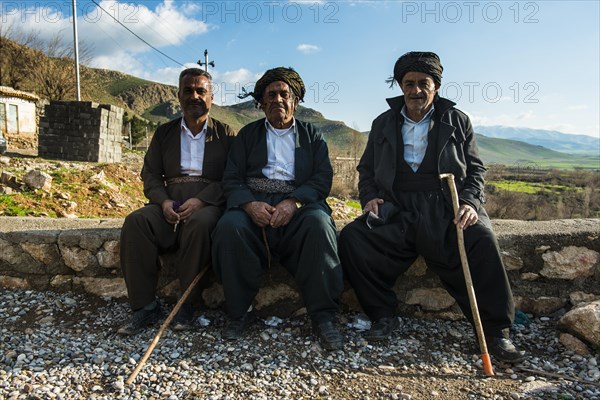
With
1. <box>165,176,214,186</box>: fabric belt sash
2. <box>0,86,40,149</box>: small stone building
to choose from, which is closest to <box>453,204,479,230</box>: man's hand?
<box>165,176,214,186</box>: fabric belt sash

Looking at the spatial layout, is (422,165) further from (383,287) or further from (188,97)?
(188,97)

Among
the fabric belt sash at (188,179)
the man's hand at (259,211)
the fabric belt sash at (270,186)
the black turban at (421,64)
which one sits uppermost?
the black turban at (421,64)

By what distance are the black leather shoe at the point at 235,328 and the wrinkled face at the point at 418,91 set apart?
194 cm

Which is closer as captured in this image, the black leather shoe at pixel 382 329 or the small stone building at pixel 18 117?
the black leather shoe at pixel 382 329

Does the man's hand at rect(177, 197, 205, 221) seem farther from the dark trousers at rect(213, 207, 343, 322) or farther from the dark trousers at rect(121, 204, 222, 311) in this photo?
the dark trousers at rect(213, 207, 343, 322)

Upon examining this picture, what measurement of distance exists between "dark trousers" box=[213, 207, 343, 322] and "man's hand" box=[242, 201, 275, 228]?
9 cm

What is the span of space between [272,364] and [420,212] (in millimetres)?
1439

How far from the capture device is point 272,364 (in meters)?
2.42

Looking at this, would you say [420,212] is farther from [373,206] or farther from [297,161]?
[297,161]

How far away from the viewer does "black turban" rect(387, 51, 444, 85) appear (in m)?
3.02

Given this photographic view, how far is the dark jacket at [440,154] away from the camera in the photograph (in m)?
3.00

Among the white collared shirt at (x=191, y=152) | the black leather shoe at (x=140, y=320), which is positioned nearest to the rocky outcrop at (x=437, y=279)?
the black leather shoe at (x=140, y=320)

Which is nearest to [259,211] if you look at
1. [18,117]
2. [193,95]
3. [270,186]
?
[270,186]

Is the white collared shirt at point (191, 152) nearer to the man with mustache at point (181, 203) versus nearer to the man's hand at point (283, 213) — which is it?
the man with mustache at point (181, 203)
